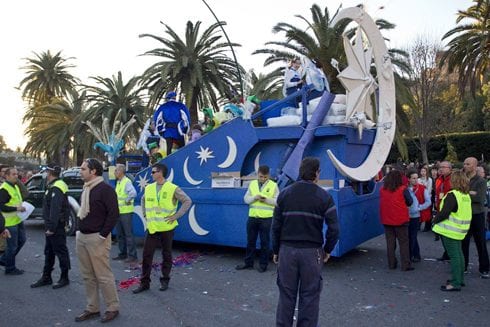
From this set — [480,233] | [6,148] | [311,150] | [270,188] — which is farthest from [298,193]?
[6,148]

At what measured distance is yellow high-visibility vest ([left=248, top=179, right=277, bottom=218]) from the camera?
703cm

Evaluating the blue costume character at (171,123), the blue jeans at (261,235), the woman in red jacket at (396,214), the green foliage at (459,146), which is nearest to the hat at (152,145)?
the blue costume character at (171,123)

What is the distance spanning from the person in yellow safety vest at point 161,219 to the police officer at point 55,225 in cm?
118

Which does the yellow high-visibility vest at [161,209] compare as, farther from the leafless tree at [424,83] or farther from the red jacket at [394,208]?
the leafless tree at [424,83]

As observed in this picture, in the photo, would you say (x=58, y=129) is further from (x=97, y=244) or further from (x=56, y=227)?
(x=97, y=244)

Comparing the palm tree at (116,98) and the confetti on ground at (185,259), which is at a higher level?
the palm tree at (116,98)

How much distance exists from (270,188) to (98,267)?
2.89 m

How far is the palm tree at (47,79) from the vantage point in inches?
1230

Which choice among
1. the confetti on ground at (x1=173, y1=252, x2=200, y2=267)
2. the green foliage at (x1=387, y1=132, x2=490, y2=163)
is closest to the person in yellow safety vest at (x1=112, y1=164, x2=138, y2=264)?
the confetti on ground at (x1=173, y1=252, x2=200, y2=267)

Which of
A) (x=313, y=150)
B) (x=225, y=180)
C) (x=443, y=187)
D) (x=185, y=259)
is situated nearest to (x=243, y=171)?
(x=225, y=180)

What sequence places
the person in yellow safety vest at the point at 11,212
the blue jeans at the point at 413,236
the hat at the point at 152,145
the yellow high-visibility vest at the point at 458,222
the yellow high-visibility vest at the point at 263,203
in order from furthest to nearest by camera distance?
the hat at the point at 152,145 < the blue jeans at the point at 413,236 < the person in yellow safety vest at the point at 11,212 < the yellow high-visibility vest at the point at 263,203 < the yellow high-visibility vest at the point at 458,222

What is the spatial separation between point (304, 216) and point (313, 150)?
376 centimetres

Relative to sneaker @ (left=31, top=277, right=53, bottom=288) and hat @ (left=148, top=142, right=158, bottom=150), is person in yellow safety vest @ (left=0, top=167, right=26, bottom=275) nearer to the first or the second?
sneaker @ (left=31, top=277, right=53, bottom=288)

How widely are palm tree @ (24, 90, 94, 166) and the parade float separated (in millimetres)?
19526
